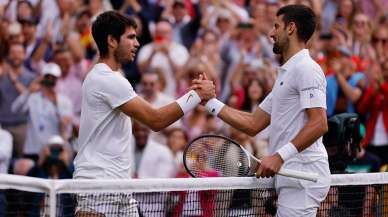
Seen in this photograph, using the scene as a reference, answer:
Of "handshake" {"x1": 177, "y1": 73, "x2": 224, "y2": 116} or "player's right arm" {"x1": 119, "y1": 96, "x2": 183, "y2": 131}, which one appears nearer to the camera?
"player's right arm" {"x1": 119, "y1": 96, "x2": 183, "y2": 131}

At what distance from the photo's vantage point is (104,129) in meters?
9.13

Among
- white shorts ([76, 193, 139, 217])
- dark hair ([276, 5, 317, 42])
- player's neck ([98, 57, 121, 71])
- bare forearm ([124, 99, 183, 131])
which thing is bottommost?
white shorts ([76, 193, 139, 217])

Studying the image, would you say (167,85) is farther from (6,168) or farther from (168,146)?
(6,168)

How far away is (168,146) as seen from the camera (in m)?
15.6

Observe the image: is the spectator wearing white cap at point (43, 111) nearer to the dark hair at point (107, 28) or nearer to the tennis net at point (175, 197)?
the tennis net at point (175, 197)

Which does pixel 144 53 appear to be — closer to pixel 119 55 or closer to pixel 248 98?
pixel 248 98

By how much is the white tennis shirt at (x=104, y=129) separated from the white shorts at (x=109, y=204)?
238 millimetres

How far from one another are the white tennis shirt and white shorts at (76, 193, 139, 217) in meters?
0.24

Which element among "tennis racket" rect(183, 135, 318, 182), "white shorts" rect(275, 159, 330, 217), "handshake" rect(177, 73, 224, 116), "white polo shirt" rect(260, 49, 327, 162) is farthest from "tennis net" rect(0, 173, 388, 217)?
"handshake" rect(177, 73, 224, 116)

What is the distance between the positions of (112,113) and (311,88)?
148 cm

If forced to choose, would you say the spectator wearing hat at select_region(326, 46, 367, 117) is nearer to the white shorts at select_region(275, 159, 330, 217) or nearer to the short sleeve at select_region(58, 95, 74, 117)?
the short sleeve at select_region(58, 95, 74, 117)

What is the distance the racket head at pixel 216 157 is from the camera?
9.38 metres

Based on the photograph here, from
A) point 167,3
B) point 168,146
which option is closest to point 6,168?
point 168,146

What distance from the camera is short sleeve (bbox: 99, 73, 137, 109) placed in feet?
29.8
